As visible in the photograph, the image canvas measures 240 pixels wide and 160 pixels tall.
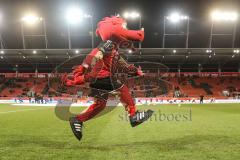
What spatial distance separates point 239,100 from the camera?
1891 inches

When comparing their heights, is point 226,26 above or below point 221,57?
above

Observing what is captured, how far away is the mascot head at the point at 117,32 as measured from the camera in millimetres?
7637

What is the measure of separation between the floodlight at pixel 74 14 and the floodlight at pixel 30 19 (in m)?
4.78

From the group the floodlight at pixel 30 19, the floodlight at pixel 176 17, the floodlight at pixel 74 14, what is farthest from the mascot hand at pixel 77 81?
the floodlight at pixel 30 19

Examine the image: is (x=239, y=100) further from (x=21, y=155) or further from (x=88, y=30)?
(x=21, y=155)

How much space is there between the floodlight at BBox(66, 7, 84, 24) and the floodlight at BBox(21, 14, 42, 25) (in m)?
4.78

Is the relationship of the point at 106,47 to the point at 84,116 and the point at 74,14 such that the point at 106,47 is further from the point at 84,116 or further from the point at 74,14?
the point at 74,14

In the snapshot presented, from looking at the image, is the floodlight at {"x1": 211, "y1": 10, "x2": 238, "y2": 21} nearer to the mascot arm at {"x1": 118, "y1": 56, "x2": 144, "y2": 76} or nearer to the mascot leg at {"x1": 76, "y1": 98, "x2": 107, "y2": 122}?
the mascot arm at {"x1": 118, "y1": 56, "x2": 144, "y2": 76}

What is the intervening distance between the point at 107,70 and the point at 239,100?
143 feet

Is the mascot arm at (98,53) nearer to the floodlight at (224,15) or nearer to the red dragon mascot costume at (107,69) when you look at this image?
the red dragon mascot costume at (107,69)

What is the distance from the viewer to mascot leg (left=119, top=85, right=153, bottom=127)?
8.22 metres

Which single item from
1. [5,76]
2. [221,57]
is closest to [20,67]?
[5,76]

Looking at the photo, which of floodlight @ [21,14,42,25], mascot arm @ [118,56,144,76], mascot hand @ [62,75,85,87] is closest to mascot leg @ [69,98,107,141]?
mascot arm @ [118,56,144,76]

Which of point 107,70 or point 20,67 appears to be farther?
point 20,67
